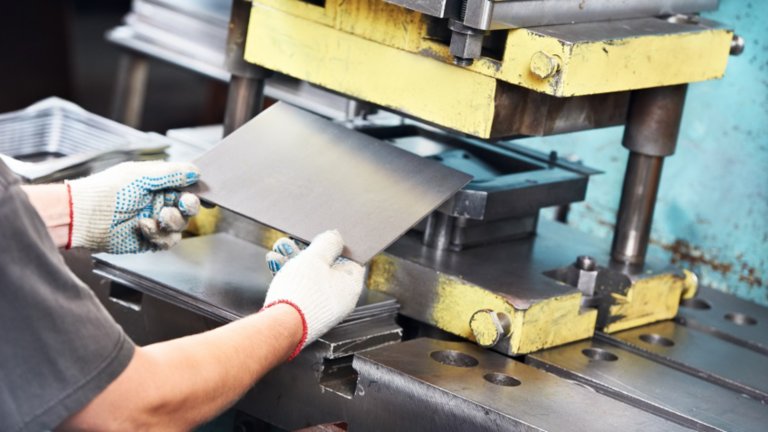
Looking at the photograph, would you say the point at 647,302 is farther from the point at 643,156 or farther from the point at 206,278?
the point at 206,278

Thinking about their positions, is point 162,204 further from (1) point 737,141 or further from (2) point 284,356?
(1) point 737,141

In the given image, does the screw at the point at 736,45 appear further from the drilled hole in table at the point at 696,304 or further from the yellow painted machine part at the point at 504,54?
the drilled hole in table at the point at 696,304

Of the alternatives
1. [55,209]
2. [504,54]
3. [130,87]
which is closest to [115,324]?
[55,209]

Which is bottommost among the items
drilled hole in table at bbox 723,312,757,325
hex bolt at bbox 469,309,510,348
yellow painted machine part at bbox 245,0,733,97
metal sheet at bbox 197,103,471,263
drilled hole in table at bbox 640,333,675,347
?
drilled hole in table at bbox 640,333,675,347

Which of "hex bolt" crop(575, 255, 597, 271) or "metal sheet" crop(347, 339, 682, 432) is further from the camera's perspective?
"hex bolt" crop(575, 255, 597, 271)

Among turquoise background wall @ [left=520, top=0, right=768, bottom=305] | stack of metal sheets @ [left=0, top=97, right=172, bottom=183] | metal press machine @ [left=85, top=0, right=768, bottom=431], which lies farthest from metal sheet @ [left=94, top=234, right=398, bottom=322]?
turquoise background wall @ [left=520, top=0, right=768, bottom=305]

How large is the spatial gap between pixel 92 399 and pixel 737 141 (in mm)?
1513

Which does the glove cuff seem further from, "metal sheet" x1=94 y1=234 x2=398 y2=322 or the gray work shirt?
the gray work shirt

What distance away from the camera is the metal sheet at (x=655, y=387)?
1497mm

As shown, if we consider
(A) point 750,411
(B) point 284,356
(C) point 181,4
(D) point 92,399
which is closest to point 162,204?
(B) point 284,356

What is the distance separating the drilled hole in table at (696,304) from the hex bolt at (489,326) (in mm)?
510

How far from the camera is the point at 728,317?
1.94 meters

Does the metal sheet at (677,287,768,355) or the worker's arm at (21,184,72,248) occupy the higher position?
the worker's arm at (21,184,72,248)

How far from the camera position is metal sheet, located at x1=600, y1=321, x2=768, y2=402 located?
1647 millimetres
